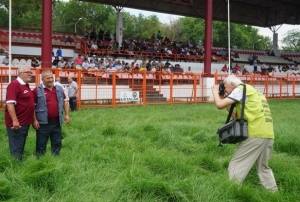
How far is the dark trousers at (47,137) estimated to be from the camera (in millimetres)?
5328

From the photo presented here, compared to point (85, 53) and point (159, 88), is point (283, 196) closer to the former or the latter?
point (159, 88)

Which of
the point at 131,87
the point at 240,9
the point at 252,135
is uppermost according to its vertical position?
the point at 240,9

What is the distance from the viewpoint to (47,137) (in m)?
5.41

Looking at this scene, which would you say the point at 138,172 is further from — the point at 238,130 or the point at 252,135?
the point at 252,135

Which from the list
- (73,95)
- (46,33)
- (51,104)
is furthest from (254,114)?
(46,33)

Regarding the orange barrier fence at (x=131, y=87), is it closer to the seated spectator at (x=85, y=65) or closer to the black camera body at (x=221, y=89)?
the seated spectator at (x=85, y=65)

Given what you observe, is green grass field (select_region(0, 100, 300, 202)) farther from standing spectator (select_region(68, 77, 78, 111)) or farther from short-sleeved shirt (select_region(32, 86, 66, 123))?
standing spectator (select_region(68, 77, 78, 111))

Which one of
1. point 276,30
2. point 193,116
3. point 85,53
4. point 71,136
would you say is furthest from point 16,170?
point 276,30

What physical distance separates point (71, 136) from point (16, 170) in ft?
8.80

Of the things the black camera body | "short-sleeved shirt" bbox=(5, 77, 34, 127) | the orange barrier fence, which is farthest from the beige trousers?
the orange barrier fence

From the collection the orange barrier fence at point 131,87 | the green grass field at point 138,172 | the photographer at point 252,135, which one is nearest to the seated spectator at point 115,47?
the orange barrier fence at point 131,87

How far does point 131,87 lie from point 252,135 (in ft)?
38.1

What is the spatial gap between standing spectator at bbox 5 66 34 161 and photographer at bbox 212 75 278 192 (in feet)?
9.15

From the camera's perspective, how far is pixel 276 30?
133ft
